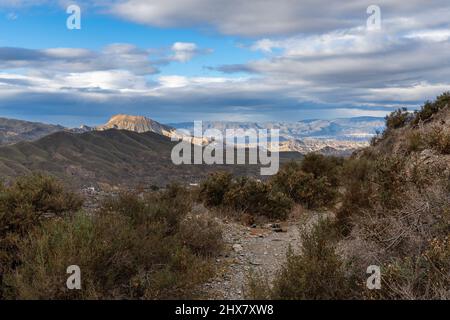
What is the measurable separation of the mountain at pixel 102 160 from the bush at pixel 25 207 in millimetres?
77568

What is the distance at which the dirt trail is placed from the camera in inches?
281

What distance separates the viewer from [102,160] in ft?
397

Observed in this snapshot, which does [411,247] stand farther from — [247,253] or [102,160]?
[102,160]

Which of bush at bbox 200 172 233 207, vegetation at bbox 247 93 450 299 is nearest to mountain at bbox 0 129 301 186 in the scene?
bush at bbox 200 172 233 207

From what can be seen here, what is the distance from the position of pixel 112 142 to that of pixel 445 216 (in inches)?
5802

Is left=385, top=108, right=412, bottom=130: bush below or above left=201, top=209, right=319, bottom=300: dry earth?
above

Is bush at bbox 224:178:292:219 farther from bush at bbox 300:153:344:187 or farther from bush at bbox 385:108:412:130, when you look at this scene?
bush at bbox 385:108:412:130

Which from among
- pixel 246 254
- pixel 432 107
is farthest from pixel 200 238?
pixel 432 107

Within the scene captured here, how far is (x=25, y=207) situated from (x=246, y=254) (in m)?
4.92

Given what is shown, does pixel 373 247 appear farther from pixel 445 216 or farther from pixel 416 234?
pixel 445 216

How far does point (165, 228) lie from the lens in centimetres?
865

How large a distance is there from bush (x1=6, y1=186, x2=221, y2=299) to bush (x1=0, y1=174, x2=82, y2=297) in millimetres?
250

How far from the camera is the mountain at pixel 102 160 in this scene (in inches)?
3844
